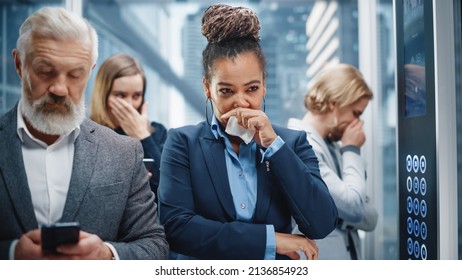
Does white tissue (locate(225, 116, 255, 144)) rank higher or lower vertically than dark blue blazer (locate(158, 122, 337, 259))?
higher

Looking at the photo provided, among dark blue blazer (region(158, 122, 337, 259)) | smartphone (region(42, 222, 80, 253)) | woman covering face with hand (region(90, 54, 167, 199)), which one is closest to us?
smartphone (region(42, 222, 80, 253))

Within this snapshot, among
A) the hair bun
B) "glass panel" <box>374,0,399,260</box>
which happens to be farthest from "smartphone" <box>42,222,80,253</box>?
"glass panel" <box>374,0,399,260</box>

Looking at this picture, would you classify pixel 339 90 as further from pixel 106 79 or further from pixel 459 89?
pixel 106 79

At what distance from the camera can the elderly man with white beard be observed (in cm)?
150

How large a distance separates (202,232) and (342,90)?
2.72 ft

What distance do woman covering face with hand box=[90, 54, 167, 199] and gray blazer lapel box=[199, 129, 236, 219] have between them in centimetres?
24

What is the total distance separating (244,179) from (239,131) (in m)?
0.14

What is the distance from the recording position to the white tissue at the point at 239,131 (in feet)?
5.30

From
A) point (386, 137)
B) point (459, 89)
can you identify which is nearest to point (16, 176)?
point (459, 89)

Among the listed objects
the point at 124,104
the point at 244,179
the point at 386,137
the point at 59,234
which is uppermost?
the point at 124,104

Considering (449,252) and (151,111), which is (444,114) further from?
(151,111)

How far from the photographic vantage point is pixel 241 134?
5.34 feet

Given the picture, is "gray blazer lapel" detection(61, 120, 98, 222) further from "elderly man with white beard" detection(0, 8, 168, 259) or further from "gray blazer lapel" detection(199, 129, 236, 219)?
"gray blazer lapel" detection(199, 129, 236, 219)

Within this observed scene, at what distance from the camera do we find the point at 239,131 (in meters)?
1.62
